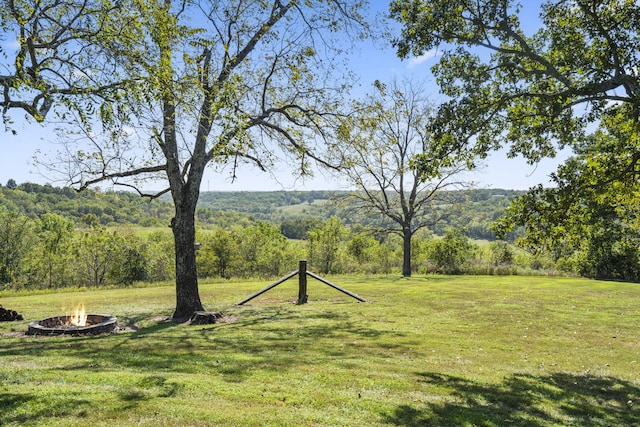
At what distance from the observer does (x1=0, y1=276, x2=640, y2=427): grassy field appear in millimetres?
5238

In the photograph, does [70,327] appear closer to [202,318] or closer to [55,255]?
[202,318]

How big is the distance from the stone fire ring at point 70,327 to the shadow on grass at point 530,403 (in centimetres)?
842

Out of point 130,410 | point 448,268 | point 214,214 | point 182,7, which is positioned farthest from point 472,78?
point 214,214

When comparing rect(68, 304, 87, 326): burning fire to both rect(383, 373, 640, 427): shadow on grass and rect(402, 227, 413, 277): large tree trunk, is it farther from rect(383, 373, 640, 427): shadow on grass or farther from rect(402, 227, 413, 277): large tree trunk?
rect(402, 227, 413, 277): large tree trunk

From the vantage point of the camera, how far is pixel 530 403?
20.7 feet

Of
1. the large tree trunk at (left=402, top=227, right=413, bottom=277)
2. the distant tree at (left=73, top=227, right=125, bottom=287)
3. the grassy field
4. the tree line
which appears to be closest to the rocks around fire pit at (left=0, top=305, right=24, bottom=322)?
the grassy field

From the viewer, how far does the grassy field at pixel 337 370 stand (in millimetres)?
5238

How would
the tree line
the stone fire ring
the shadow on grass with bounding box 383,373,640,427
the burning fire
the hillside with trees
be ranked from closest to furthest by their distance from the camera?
the shadow on grass with bounding box 383,373,640,427 → the stone fire ring → the burning fire → the hillside with trees → the tree line

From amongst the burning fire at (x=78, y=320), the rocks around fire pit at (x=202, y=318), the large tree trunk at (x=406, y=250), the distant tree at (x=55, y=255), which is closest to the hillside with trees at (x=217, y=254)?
the distant tree at (x=55, y=255)

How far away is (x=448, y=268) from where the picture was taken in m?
33.6

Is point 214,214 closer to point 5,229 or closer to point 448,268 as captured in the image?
point 5,229

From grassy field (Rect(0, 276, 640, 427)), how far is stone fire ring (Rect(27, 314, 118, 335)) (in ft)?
1.33

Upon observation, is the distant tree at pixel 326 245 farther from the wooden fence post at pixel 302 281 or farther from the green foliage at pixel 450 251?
the wooden fence post at pixel 302 281

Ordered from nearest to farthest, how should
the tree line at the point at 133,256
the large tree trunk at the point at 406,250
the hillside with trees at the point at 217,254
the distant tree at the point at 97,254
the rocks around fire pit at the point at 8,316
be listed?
1. the rocks around fire pit at the point at 8,316
2. the large tree trunk at the point at 406,250
3. the hillside with trees at the point at 217,254
4. the tree line at the point at 133,256
5. the distant tree at the point at 97,254
